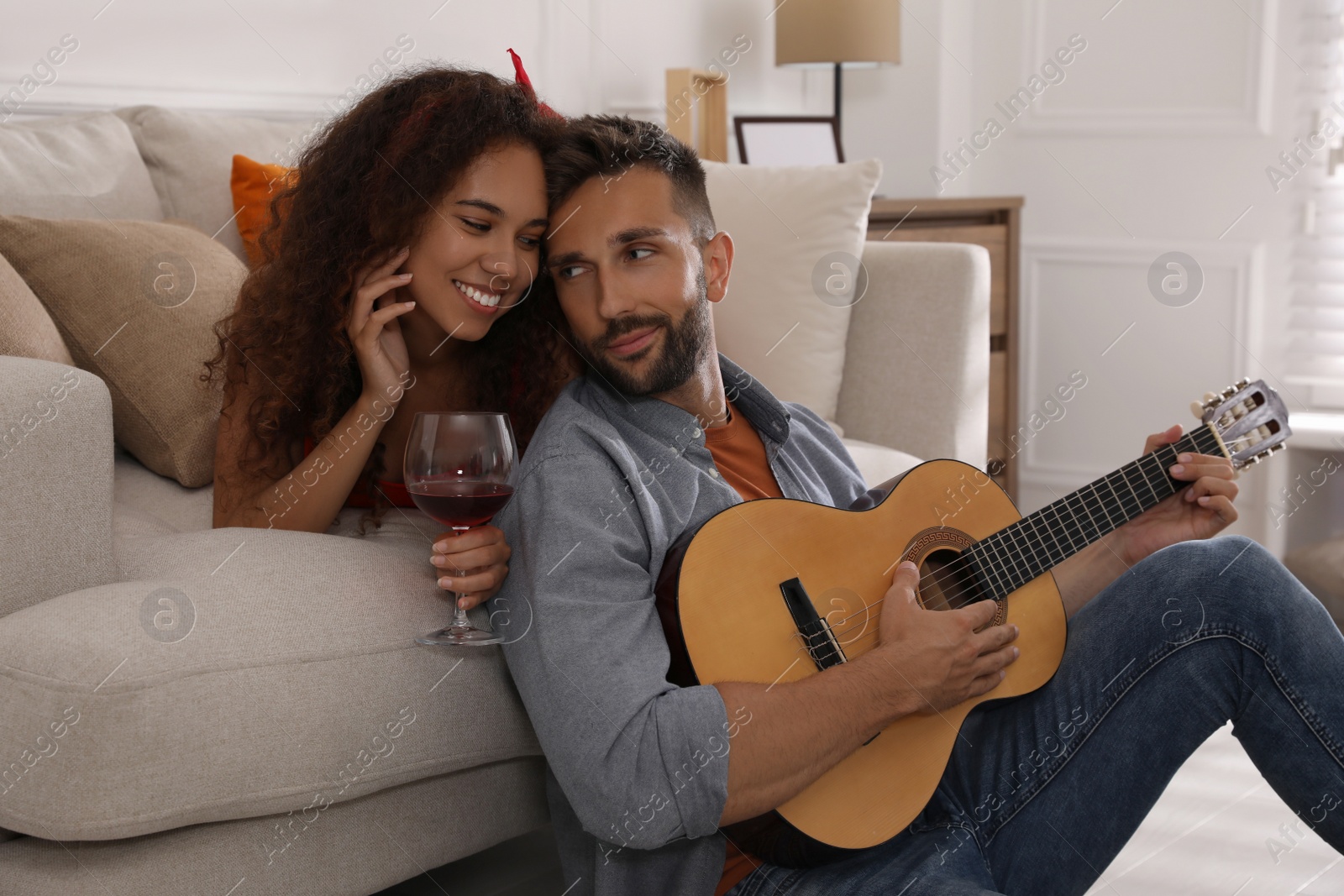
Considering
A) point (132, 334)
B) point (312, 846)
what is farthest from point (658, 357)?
point (132, 334)

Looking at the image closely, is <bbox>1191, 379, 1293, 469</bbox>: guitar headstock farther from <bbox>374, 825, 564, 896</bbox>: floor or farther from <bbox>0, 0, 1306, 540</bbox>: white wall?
<bbox>0, 0, 1306, 540</bbox>: white wall

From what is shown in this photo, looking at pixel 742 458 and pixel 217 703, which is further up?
pixel 742 458

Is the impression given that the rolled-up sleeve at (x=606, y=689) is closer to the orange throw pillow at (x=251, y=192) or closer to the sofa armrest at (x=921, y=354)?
the orange throw pillow at (x=251, y=192)

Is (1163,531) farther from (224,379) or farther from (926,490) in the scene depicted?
(224,379)

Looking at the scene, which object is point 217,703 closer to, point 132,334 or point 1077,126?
point 132,334

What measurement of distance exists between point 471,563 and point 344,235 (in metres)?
0.55

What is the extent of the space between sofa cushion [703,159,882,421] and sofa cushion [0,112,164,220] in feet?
3.60

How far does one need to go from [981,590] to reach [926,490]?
5.4 inches

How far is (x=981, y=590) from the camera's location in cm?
143

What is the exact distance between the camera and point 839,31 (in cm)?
348

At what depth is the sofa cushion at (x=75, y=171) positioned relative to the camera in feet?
6.05

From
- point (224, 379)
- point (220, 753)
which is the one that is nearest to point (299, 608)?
point (220, 753)

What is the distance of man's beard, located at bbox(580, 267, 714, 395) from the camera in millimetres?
1386

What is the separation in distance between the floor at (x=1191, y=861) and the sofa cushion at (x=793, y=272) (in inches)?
40.0
